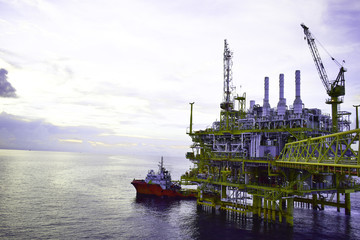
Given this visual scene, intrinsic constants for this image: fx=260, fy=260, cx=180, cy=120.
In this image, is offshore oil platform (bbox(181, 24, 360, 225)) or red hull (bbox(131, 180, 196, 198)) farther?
red hull (bbox(131, 180, 196, 198))

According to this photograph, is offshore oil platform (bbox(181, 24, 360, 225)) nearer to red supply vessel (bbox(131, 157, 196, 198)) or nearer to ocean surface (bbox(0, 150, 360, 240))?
ocean surface (bbox(0, 150, 360, 240))

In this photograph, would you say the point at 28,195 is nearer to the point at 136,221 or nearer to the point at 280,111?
the point at 136,221

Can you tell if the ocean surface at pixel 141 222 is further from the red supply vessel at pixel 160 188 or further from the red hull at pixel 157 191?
the red supply vessel at pixel 160 188

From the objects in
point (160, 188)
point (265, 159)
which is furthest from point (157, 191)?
point (265, 159)

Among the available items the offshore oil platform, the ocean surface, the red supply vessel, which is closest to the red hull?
the red supply vessel

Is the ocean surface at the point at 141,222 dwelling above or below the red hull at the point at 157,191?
below

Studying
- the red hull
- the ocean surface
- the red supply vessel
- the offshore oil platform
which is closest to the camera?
the ocean surface

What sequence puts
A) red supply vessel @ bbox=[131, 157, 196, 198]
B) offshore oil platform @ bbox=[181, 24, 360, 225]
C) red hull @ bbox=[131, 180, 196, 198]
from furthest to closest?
1. red supply vessel @ bbox=[131, 157, 196, 198]
2. red hull @ bbox=[131, 180, 196, 198]
3. offshore oil platform @ bbox=[181, 24, 360, 225]

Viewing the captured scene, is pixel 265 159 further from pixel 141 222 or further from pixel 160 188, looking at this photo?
pixel 160 188

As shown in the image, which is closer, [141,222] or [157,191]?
[141,222]

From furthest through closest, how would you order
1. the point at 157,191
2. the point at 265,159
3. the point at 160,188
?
the point at 157,191 < the point at 160,188 < the point at 265,159

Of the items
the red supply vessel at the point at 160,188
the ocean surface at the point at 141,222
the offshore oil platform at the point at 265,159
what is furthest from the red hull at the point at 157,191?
the offshore oil platform at the point at 265,159

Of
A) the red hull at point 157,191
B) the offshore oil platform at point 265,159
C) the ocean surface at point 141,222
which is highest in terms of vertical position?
the offshore oil platform at point 265,159

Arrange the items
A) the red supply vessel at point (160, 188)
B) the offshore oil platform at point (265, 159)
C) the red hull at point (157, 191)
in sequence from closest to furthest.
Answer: the offshore oil platform at point (265, 159)
the red hull at point (157, 191)
the red supply vessel at point (160, 188)
